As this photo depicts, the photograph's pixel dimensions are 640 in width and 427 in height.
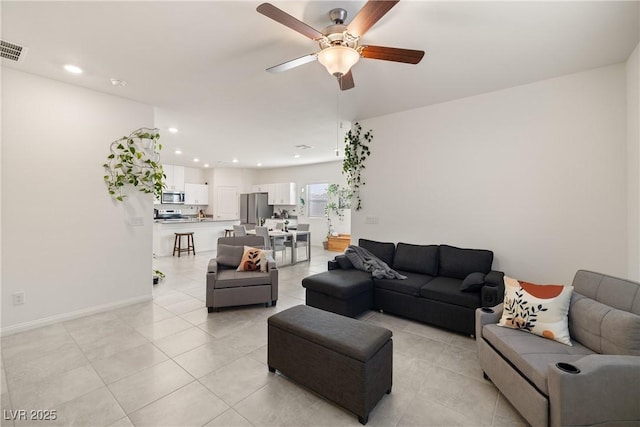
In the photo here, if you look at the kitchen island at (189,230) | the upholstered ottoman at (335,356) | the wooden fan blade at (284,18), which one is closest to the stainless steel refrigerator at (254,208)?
the kitchen island at (189,230)

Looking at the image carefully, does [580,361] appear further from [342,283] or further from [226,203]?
[226,203]

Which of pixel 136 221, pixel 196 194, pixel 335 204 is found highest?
pixel 196 194

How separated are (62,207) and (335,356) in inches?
143

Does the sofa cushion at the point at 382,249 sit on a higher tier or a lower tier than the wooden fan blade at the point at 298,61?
lower

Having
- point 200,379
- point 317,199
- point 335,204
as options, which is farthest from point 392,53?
point 317,199

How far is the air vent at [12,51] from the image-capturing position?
2432 mm

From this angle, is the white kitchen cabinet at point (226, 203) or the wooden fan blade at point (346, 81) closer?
the wooden fan blade at point (346, 81)

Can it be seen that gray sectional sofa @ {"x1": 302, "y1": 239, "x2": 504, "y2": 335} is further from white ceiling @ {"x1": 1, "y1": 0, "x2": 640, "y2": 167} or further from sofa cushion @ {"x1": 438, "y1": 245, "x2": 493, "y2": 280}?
white ceiling @ {"x1": 1, "y1": 0, "x2": 640, "y2": 167}

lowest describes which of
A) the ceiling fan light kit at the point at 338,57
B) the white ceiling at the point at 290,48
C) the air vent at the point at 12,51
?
the ceiling fan light kit at the point at 338,57

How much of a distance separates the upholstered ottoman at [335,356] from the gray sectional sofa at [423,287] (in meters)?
1.16

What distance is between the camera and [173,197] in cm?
896

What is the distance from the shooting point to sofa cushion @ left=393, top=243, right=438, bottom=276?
142 inches

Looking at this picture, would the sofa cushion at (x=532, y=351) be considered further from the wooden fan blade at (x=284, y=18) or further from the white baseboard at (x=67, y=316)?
the white baseboard at (x=67, y=316)

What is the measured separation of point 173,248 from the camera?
7.40 m
